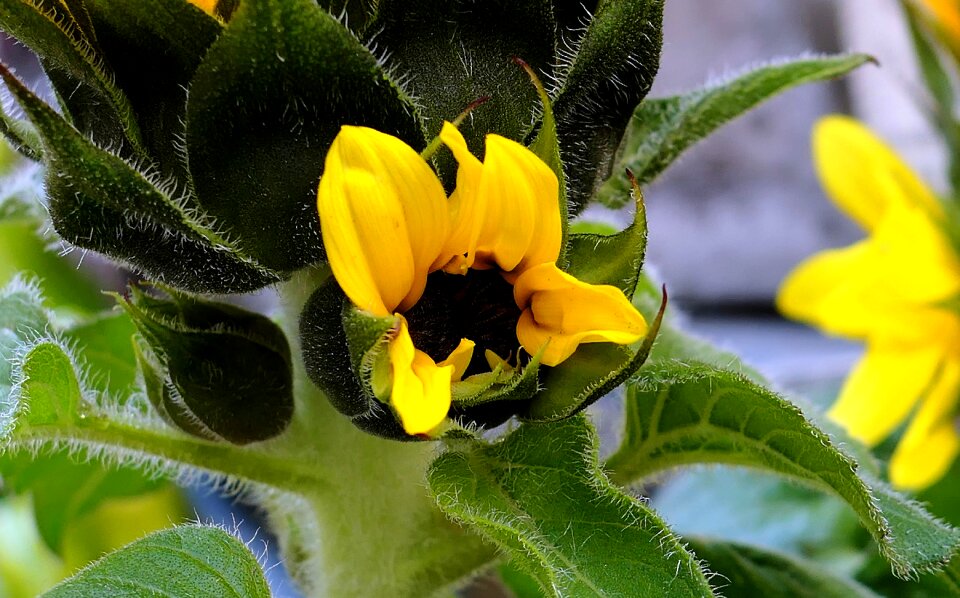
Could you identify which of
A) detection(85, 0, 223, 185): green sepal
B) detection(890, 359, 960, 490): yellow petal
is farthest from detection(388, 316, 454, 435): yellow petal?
detection(890, 359, 960, 490): yellow petal

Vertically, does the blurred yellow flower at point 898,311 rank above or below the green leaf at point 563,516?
below

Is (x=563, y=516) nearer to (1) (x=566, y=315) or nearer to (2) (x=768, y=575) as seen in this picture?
(1) (x=566, y=315)

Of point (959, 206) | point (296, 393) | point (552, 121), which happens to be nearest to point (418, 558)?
point (296, 393)

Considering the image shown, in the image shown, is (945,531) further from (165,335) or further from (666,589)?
(165,335)

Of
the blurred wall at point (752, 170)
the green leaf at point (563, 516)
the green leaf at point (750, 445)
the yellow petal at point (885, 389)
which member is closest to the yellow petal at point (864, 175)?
the yellow petal at point (885, 389)

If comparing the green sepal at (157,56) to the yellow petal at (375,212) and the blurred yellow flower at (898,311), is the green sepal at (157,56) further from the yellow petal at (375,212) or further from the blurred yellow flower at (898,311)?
the blurred yellow flower at (898,311)

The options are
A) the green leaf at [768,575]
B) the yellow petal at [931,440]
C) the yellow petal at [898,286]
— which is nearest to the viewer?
the green leaf at [768,575]
